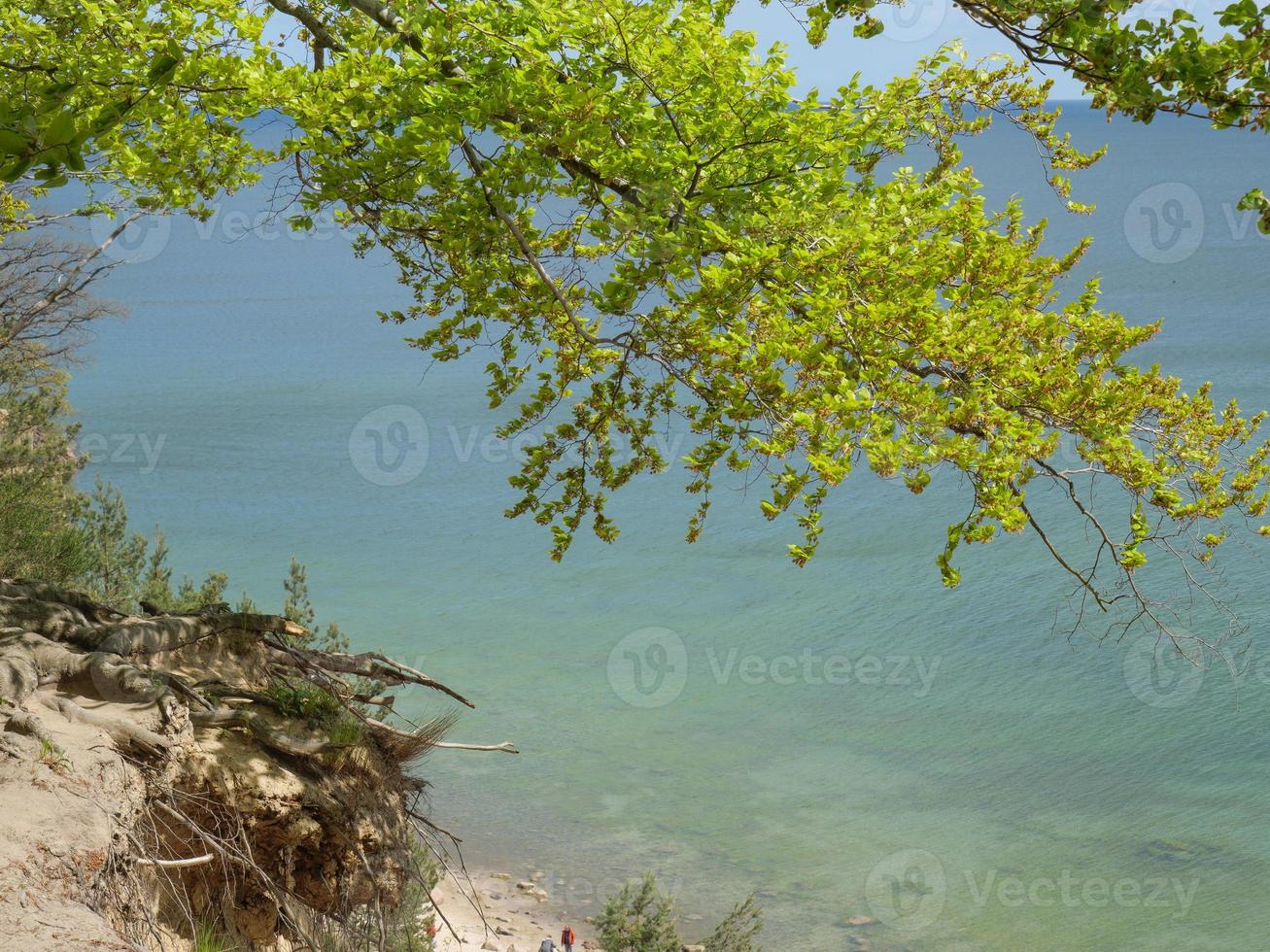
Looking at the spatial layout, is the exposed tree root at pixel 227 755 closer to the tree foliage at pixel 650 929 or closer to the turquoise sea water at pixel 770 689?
the tree foliage at pixel 650 929

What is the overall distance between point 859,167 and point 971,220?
32.2 inches

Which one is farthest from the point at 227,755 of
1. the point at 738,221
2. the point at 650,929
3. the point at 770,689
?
the point at 770,689

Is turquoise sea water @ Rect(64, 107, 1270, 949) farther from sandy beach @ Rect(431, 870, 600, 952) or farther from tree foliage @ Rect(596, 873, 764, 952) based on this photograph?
tree foliage @ Rect(596, 873, 764, 952)

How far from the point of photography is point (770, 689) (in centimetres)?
3192

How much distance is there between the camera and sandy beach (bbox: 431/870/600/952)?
63.8ft

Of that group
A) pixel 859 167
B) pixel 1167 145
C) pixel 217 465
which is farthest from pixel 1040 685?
pixel 1167 145

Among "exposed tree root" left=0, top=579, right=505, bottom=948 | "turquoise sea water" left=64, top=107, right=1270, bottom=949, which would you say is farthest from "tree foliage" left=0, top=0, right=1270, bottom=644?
"turquoise sea water" left=64, top=107, right=1270, bottom=949

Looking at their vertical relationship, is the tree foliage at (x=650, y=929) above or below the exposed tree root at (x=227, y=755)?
below

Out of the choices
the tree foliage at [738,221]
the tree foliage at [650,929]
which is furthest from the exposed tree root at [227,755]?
the tree foliage at [650,929]

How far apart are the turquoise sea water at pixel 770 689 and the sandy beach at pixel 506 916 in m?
0.55

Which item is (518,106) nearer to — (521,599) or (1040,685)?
(1040,685)

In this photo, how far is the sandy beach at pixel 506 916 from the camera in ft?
63.8

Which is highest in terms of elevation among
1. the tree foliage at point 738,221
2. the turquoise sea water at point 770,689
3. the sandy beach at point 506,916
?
the tree foliage at point 738,221

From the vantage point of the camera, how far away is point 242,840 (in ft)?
17.5
